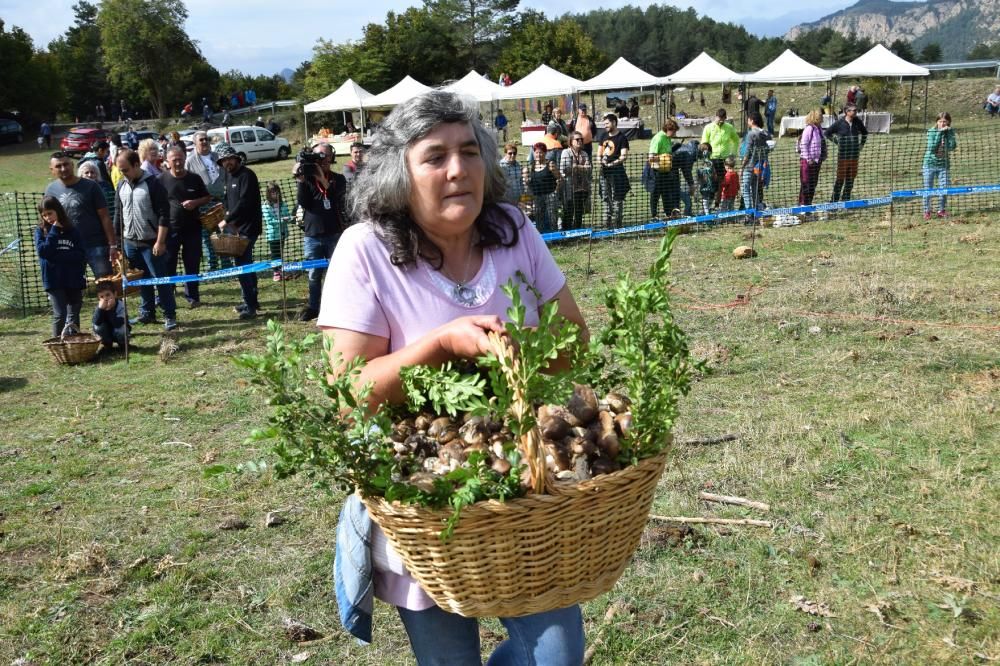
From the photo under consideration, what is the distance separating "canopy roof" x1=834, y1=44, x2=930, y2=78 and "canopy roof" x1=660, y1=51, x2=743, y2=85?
13.4 feet

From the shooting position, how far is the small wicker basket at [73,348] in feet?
30.0

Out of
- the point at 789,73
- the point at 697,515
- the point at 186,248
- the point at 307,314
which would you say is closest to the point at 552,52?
the point at 789,73

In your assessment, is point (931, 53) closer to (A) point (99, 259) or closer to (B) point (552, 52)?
(B) point (552, 52)

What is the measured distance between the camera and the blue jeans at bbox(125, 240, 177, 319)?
405 inches

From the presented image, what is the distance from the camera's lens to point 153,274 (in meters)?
10.4

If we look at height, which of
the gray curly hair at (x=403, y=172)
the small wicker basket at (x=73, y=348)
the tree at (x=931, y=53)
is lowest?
the small wicker basket at (x=73, y=348)

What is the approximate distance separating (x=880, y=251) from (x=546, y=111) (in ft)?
93.0

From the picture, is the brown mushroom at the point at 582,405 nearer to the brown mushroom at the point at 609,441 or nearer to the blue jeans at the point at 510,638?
the brown mushroom at the point at 609,441

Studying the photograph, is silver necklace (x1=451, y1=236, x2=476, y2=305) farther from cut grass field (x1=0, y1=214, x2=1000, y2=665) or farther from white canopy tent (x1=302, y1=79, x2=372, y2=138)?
white canopy tent (x1=302, y1=79, x2=372, y2=138)

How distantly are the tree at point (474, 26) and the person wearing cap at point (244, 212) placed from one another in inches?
2853

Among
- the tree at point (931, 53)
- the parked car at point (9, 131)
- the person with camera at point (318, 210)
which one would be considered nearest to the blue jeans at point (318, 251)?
the person with camera at point (318, 210)

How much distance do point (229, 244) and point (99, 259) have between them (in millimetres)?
1486

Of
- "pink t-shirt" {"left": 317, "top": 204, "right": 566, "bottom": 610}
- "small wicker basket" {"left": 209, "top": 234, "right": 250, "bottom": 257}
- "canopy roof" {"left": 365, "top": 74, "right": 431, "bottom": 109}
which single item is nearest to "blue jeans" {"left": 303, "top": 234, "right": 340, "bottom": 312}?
"small wicker basket" {"left": 209, "top": 234, "right": 250, "bottom": 257}

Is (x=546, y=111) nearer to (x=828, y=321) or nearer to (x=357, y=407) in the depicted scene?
(x=828, y=321)
